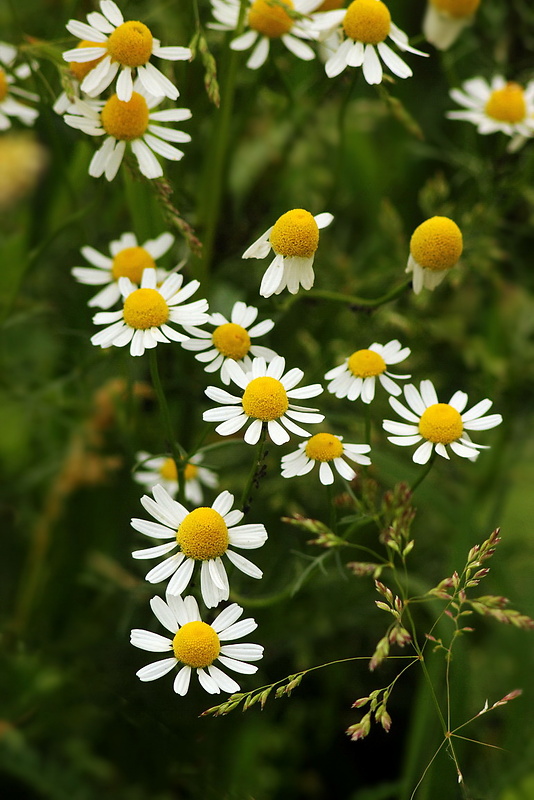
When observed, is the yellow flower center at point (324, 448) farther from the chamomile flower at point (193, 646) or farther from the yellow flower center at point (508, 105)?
the yellow flower center at point (508, 105)

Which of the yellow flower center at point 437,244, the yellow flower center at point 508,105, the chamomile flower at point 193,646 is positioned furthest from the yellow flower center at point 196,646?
the yellow flower center at point 508,105

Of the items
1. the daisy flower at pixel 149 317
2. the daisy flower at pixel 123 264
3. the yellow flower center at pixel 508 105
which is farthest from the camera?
the yellow flower center at pixel 508 105

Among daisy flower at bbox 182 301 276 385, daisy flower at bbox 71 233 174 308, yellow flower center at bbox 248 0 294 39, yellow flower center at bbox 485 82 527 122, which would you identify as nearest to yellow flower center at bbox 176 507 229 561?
daisy flower at bbox 182 301 276 385

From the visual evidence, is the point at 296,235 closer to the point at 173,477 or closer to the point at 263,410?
the point at 263,410

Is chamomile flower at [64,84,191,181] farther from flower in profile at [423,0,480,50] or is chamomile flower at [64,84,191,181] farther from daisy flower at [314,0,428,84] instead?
flower in profile at [423,0,480,50]

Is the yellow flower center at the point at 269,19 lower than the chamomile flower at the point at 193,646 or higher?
higher

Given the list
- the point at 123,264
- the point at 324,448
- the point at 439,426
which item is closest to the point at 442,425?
the point at 439,426

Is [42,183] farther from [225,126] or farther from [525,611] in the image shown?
[525,611]
